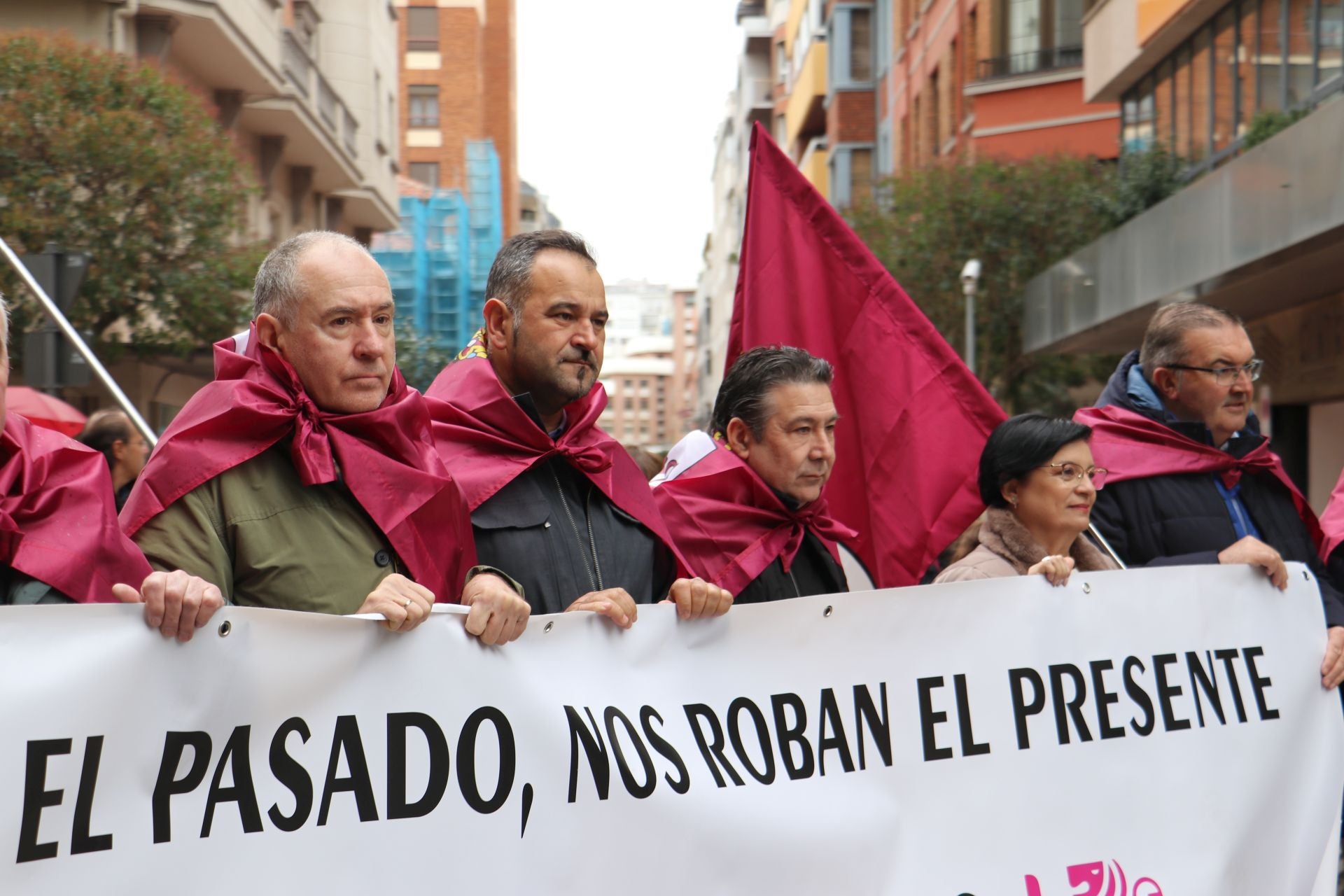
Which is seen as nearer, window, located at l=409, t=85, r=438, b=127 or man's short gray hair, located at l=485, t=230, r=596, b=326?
man's short gray hair, located at l=485, t=230, r=596, b=326

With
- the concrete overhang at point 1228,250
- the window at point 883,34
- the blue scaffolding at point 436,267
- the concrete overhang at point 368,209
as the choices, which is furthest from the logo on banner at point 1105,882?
the blue scaffolding at point 436,267

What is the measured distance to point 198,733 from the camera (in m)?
2.65

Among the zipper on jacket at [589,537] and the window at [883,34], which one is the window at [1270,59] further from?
the window at [883,34]

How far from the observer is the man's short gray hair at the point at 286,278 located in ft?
10.3

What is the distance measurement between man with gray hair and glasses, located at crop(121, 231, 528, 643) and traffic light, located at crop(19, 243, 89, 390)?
5.83 meters

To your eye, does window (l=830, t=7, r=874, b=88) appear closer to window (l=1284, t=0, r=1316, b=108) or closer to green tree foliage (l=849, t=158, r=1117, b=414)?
green tree foliage (l=849, t=158, r=1117, b=414)

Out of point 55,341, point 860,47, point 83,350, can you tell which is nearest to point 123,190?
point 55,341

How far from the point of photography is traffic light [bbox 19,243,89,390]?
8594mm

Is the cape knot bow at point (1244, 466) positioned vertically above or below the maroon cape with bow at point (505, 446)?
below

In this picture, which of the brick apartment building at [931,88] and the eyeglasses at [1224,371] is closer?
the eyeglasses at [1224,371]

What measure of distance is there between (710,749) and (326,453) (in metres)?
0.93

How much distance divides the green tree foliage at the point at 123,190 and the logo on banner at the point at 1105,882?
1351cm

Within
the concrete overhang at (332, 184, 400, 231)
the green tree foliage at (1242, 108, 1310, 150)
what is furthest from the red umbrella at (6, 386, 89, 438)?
the concrete overhang at (332, 184, 400, 231)

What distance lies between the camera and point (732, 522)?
153 inches
